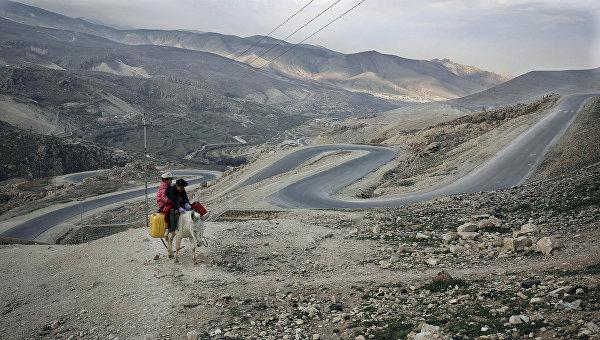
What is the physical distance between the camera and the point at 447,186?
31328 mm

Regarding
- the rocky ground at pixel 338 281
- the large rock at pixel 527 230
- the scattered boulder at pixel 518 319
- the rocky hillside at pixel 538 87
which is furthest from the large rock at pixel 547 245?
the rocky hillside at pixel 538 87

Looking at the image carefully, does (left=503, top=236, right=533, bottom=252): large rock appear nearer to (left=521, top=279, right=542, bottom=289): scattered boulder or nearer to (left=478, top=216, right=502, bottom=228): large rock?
(left=478, top=216, right=502, bottom=228): large rock

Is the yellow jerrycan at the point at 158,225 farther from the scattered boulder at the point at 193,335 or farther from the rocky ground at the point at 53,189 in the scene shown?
the rocky ground at the point at 53,189

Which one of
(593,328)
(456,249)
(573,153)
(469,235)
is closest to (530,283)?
(593,328)

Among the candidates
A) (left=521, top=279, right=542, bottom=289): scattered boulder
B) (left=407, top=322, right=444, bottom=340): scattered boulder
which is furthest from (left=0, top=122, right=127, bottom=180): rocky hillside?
(left=521, top=279, right=542, bottom=289): scattered boulder

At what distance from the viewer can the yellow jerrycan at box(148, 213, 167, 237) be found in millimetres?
13906

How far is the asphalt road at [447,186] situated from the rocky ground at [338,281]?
10703mm

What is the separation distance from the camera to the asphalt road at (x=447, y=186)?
1184 inches

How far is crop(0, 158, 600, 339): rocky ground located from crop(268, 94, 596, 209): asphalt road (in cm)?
1070

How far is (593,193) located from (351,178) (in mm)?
24222

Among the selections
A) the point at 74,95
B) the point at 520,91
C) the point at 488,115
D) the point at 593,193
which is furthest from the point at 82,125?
the point at 593,193

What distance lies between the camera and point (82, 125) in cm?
13650

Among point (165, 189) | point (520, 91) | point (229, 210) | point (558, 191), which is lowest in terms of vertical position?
point (229, 210)

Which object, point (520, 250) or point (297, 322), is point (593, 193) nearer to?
point (520, 250)
